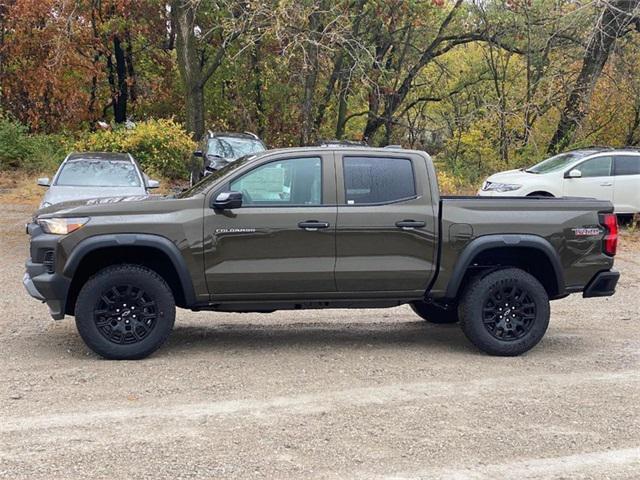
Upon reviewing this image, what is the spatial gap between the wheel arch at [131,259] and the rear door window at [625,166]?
11768mm

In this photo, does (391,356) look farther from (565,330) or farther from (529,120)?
(529,120)

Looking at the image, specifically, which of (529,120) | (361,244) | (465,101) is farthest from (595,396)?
(465,101)

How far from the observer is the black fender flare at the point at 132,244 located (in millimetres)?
5828

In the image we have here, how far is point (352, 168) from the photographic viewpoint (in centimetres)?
641

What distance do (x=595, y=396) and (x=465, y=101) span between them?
82.9 feet

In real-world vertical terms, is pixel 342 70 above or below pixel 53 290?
above

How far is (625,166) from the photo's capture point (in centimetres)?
1505

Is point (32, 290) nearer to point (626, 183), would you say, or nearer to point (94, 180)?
point (94, 180)

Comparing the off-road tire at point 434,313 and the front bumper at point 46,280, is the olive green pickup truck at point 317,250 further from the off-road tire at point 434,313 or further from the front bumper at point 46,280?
the off-road tire at point 434,313

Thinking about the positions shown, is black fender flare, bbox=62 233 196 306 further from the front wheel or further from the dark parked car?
the dark parked car

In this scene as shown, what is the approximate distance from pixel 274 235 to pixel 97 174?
667 centimetres

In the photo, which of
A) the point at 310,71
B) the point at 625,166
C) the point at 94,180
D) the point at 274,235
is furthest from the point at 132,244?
the point at 310,71

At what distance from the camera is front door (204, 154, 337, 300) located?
19.8ft

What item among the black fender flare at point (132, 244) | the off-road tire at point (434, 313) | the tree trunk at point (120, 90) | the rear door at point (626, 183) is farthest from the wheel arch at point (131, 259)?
the tree trunk at point (120, 90)
